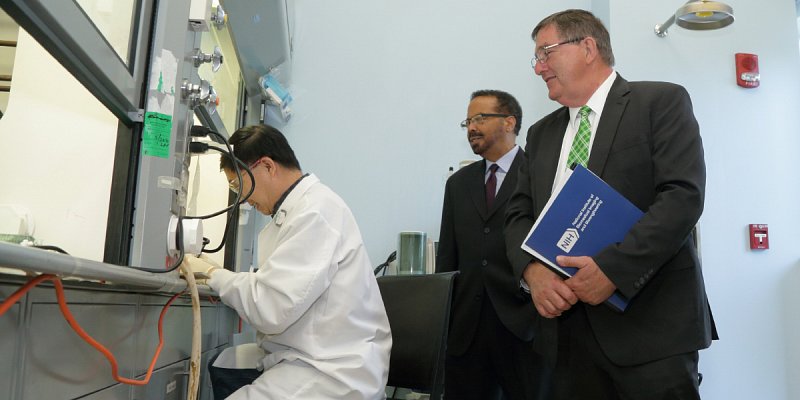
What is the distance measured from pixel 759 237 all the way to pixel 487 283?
5.48 ft

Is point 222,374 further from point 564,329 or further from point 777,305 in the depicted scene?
point 777,305

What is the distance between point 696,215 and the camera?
129 centimetres

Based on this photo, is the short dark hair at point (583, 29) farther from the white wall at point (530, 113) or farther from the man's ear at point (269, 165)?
the white wall at point (530, 113)

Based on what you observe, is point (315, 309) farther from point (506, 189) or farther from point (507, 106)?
point (507, 106)

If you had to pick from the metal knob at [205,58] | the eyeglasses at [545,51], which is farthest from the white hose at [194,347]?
the eyeglasses at [545,51]

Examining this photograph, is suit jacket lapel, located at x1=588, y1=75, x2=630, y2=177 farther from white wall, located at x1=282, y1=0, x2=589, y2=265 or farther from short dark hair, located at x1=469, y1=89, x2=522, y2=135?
white wall, located at x1=282, y1=0, x2=589, y2=265

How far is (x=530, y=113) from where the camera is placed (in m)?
3.40

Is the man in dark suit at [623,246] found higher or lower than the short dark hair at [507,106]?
lower

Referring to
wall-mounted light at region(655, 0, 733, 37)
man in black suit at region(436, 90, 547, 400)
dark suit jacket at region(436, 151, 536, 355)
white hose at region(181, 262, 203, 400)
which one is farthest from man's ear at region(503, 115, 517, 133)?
white hose at region(181, 262, 203, 400)

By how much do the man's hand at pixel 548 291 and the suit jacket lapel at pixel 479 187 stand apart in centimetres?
87

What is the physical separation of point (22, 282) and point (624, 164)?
Answer: 115cm

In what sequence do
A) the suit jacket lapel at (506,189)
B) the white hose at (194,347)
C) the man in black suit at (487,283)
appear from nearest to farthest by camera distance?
the white hose at (194,347)
the man in black suit at (487,283)
the suit jacket lapel at (506,189)

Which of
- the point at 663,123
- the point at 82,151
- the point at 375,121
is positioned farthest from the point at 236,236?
the point at 663,123

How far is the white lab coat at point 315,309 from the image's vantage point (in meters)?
1.31
